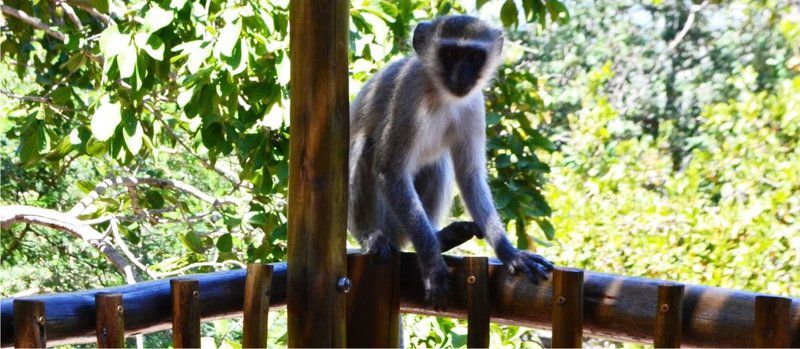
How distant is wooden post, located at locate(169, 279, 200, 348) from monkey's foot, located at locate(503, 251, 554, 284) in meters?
1.03

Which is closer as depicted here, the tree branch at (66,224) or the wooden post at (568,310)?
the wooden post at (568,310)

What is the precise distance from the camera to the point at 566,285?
9.18 feet

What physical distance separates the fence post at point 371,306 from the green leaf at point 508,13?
1302 millimetres

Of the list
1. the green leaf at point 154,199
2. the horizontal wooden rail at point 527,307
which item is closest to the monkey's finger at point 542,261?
the horizontal wooden rail at point 527,307

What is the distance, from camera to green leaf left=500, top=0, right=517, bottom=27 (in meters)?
4.21

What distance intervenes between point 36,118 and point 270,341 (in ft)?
5.10

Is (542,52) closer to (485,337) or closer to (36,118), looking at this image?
(36,118)

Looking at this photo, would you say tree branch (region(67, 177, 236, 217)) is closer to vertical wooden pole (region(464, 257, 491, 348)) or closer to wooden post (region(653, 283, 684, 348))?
vertical wooden pole (region(464, 257, 491, 348))

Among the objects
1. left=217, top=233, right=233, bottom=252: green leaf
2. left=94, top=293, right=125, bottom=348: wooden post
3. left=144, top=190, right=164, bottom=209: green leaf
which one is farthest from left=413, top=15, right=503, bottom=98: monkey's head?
left=94, top=293, right=125, bottom=348: wooden post

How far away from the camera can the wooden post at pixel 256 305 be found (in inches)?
112

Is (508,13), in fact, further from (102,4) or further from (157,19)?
(102,4)

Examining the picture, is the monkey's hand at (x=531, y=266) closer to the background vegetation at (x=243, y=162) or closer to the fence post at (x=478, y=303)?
the fence post at (x=478, y=303)

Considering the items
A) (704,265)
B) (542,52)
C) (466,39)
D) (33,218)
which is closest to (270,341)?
(33,218)

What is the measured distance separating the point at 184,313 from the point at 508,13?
6.99ft
